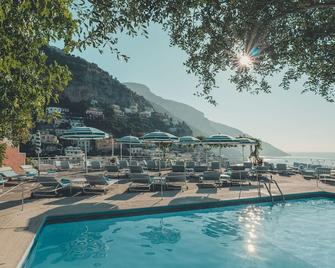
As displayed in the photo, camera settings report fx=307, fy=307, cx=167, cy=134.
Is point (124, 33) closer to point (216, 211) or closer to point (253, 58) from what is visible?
point (253, 58)

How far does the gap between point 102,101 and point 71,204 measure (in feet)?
424

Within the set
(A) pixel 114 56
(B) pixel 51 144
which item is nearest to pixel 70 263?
(A) pixel 114 56

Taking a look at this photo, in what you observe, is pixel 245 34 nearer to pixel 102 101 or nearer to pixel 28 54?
pixel 28 54

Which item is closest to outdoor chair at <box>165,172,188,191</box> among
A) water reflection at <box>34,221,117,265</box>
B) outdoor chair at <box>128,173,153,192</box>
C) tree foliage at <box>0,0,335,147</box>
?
outdoor chair at <box>128,173,153,192</box>

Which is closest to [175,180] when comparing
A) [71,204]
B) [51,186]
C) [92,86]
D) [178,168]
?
[178,168]

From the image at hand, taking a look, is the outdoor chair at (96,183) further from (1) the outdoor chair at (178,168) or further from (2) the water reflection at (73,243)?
(1) the outdoor chair at (178,168)

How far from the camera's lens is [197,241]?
8016mm

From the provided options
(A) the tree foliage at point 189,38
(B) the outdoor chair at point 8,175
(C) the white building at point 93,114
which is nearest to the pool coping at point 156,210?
(A) the tree foliage at point 189,38

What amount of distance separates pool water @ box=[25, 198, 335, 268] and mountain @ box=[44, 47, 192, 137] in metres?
89.1

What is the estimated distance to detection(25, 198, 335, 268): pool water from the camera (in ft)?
22.2

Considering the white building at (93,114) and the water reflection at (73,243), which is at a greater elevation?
the white building at (93,114)

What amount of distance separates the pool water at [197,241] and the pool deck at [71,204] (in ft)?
1.48

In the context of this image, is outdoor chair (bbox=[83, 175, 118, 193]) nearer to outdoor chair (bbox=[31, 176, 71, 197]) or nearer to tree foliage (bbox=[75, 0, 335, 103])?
outdoor chair (bbox=[31, 176, 71, 197])

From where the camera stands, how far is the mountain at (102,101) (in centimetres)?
10512
